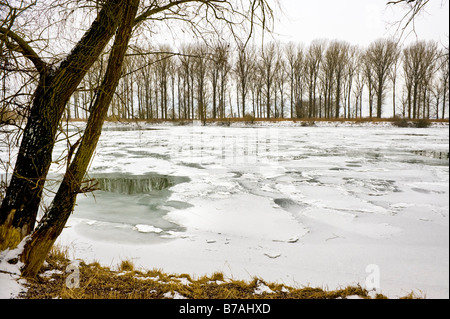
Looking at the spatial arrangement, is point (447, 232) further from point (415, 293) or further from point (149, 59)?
point (149, 59)

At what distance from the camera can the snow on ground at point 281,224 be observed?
11.7 ft

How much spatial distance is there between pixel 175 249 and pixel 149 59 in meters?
2.62

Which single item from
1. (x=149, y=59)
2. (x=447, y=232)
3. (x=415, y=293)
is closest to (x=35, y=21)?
Result: (x=149, y=59)

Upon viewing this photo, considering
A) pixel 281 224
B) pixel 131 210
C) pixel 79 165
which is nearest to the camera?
pixel 79 165

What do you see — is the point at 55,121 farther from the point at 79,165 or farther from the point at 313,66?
→ the point at 313,66

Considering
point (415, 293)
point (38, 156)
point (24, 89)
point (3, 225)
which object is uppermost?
point (24, 89)

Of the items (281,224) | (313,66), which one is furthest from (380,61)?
(281,224)

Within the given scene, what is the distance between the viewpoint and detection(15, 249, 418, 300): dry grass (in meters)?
2.78

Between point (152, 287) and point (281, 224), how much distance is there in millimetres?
2629

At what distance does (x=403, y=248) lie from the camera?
157 inches

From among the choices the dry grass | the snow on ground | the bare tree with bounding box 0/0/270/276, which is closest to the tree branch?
the bare tree with bounding box 0/0/270/276

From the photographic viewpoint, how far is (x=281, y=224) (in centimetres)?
496

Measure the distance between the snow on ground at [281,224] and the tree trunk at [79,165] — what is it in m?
0.64
